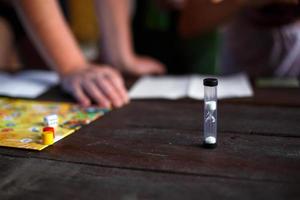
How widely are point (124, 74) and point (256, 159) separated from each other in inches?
31.9

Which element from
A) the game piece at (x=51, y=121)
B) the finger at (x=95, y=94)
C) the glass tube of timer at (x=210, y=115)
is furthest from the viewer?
the finger at (x=95, y=94)

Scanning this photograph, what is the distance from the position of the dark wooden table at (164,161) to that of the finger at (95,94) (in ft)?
0.25

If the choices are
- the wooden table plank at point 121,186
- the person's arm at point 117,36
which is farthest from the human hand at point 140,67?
the wooden table plank at point 121,186

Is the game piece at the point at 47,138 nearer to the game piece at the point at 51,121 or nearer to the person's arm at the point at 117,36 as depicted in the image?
the game piece at the point at 51,121

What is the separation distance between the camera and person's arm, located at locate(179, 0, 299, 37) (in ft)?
3.73

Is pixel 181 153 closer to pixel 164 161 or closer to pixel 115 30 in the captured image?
pixel 164 161

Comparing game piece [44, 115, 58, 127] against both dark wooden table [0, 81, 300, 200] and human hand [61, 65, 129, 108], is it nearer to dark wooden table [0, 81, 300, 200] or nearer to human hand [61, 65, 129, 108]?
dark wooden table [0, 81, 300, 200]

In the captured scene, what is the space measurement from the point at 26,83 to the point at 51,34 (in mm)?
194

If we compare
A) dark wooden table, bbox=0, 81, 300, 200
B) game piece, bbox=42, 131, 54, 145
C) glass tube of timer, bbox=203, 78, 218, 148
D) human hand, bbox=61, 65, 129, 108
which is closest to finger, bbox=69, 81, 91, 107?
human hand, bbox=61, 65, 129, 108

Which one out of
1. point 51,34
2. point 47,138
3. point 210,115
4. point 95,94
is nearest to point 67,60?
point 51,34

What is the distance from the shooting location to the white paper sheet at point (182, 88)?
101 cm

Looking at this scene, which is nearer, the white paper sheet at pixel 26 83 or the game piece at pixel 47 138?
the game piece at pixel 47 138

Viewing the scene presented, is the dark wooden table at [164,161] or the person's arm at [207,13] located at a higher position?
the person's arm at [207,13]

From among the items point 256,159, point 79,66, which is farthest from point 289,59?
point 256,159
